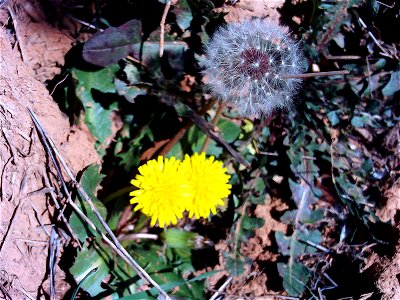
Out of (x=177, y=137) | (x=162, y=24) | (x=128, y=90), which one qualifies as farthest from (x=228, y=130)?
(x=162, y=24)

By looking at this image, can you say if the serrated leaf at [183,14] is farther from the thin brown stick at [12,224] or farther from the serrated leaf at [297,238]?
the thin brown stick at [12,224]

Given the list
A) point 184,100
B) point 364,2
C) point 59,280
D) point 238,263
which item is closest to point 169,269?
point 238,263

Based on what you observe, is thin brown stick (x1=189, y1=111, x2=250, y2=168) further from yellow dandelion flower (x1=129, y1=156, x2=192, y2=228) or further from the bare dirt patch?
the bare dirt patch

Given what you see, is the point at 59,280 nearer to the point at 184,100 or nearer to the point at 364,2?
the point at 184,100

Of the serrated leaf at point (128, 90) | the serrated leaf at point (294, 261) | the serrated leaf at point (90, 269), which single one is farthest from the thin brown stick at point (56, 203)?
the serrated leaf at point (294, 261)

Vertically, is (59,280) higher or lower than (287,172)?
lower

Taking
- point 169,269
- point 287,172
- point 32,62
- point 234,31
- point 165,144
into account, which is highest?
point 234,31

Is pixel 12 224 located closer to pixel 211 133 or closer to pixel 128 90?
pixel 128 90
